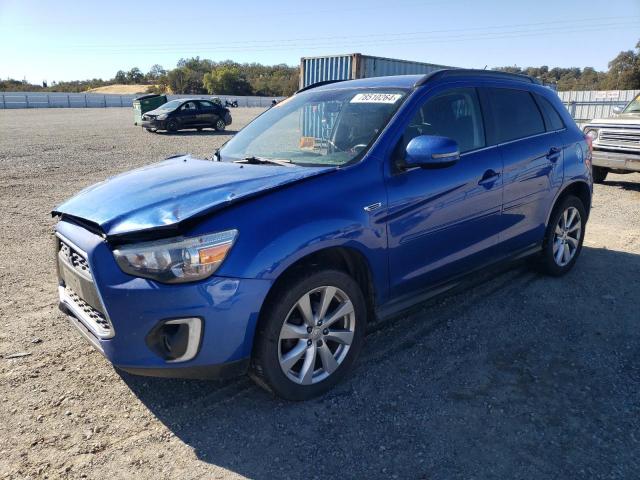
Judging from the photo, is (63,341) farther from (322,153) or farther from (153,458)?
(322,153)

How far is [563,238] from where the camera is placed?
16.3 feet

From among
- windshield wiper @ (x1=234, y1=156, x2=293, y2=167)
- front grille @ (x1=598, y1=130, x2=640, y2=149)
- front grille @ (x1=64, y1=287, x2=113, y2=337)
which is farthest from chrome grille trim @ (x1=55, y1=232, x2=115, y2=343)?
front grille @ (x1=598, y1=130, x2=640, y2=149)

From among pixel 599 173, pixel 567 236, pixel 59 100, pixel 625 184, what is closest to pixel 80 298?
pixel 567 236

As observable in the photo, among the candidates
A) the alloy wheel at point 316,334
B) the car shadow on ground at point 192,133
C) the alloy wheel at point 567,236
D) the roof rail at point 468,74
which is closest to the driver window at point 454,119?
the roof rail at point 468,74

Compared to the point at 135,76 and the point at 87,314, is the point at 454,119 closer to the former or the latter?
the point at 87,314

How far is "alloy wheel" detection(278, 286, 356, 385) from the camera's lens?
2877 millimetres

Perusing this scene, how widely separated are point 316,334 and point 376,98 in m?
1.75

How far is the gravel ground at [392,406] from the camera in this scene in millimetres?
2539

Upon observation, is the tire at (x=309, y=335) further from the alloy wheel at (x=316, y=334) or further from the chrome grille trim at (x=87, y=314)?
the chrome grille trim at (x=87, y=314)

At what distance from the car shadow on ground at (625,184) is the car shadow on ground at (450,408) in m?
7.41

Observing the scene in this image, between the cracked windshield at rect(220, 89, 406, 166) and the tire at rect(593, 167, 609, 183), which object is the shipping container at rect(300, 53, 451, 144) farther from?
the cracked windshield at rect(220, 89, 406, 166)

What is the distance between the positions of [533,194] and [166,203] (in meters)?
3.10

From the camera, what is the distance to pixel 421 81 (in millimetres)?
3633

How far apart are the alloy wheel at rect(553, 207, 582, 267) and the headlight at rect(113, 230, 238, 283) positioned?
11.8 feet
